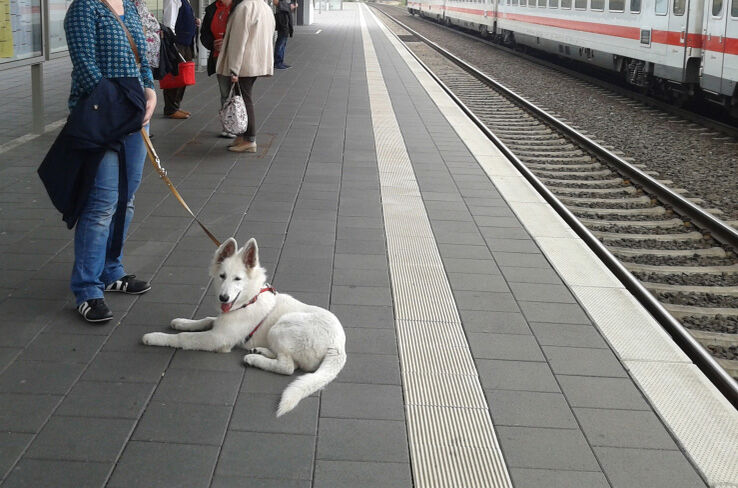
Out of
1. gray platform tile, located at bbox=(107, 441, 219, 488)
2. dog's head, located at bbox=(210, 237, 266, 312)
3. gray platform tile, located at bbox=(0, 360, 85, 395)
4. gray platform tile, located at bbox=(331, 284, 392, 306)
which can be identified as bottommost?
gray platform tile, located at bbox=(107, 441, 219, 488)

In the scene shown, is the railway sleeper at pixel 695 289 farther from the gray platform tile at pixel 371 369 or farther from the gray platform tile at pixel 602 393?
the gray platform tile at pixel 371 369

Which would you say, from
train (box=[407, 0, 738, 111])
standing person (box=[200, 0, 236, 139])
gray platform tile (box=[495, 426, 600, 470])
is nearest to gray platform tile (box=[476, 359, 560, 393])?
gray platform tile (box=[495, 426, 600, 470])

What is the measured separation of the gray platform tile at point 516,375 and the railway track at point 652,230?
0.99 meters

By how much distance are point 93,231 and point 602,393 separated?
9.55ft

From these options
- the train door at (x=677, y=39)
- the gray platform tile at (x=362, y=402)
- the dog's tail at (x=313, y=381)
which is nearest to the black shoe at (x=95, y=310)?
the dog's tail at (x=313, y=381)

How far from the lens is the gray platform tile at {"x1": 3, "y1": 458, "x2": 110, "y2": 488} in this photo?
3242mm

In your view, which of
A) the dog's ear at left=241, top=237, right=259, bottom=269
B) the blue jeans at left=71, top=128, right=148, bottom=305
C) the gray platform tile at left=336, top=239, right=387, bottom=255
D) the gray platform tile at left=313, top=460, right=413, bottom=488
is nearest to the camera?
the gray platform tile at left=313, top=460, right=413, bottom=488

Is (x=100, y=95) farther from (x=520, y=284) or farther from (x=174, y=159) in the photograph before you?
(x=174, y=159)

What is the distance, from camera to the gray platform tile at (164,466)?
3.29 meters

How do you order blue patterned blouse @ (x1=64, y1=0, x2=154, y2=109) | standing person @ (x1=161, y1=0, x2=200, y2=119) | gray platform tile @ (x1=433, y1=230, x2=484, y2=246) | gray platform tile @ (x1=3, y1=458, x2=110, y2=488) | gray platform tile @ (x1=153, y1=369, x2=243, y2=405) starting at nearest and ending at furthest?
gray platform tile @ (x1=3, y1=458, x2=110, y2=488), gray platform tile @ (x1=153, y1=369, x2=243, y2=405), blue patterned blouse @ (x1=64, y1=0, x2=154, y2=109), gray platform tile @ (x1=433, y1=230, x2=484, y2=246), standing person @ (x1=161, y1=0, x2=200, y2=119)

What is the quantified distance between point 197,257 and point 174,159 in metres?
3.86

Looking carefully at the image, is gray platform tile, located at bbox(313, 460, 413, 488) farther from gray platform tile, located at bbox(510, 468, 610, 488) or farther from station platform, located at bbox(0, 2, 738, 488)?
gray platform tile, located at bbox(510, 468, 610, 488)

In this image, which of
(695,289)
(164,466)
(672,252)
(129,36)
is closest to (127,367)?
(164,466)

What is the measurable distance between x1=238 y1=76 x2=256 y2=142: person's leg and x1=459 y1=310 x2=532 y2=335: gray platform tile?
5.40m
